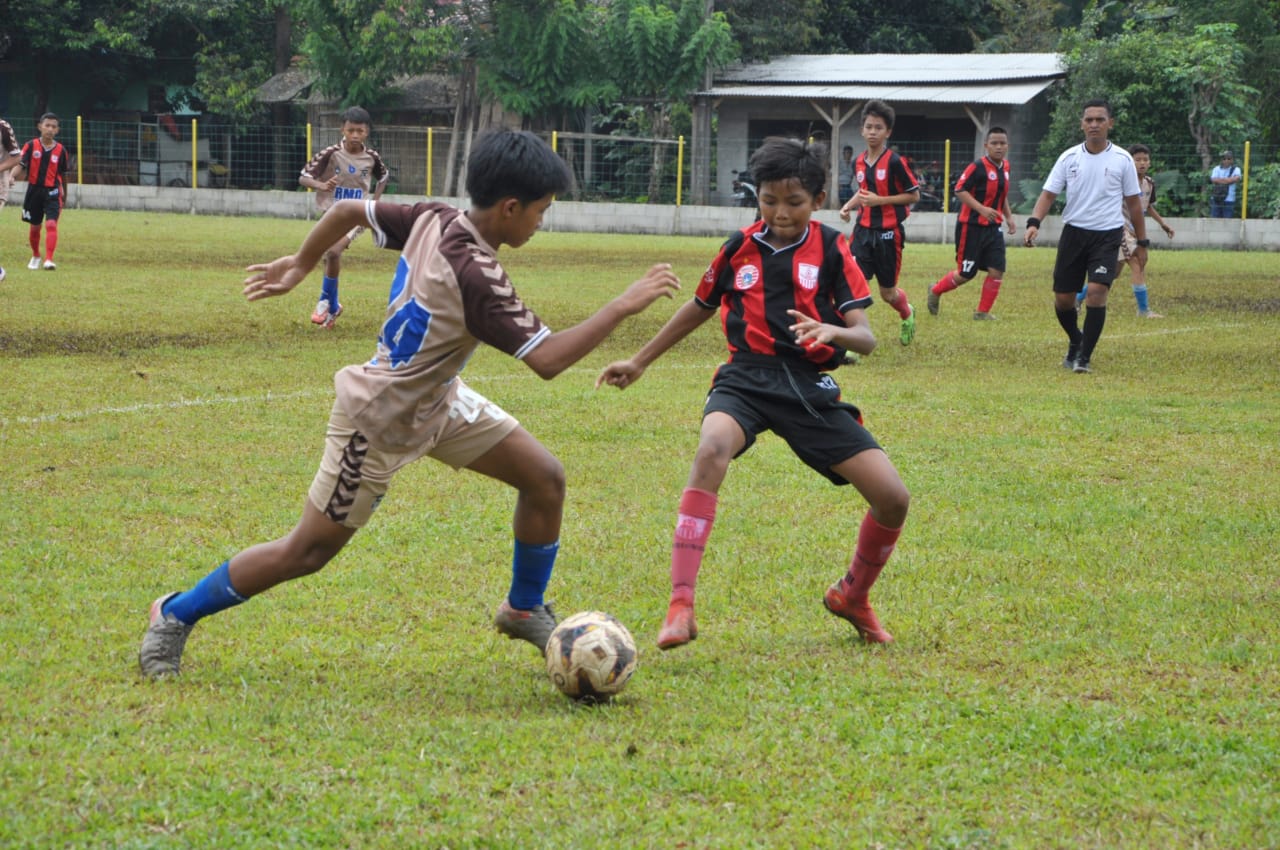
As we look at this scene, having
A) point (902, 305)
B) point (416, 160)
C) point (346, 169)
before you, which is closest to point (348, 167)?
point (346, 169)

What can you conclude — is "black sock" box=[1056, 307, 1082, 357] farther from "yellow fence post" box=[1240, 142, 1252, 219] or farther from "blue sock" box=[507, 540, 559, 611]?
"yellow fence post" box=[1240, 142, 1252, 219]

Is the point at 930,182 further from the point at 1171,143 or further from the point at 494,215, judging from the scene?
the point at 494,215

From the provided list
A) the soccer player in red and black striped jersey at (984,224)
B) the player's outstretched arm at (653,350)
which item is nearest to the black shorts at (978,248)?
the soccer player in red and black striped jersey at (984,224)

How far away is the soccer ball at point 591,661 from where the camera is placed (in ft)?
13.4

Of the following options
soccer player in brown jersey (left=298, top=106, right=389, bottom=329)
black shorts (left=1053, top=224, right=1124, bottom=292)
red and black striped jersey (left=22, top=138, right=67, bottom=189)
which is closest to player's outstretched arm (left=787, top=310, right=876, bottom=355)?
black shorts (left=1053, top=224, right=1124, bottom=292)

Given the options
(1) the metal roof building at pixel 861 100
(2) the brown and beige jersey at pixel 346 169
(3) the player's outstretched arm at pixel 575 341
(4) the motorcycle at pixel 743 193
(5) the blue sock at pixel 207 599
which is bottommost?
(5) the blue sock at pixel 207 599

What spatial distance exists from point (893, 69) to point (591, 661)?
34510mm

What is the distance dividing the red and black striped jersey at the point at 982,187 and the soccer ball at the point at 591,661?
1155 cm

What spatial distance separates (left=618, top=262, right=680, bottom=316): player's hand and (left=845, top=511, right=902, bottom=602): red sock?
1.17 m

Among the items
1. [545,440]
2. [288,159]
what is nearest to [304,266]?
[545,440]

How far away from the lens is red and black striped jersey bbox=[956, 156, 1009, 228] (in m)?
15.0

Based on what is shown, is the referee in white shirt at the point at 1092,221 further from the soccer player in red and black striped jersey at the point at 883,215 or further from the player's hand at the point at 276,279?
the player's hand at the point at 276,279

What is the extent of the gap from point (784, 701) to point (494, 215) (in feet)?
5.26

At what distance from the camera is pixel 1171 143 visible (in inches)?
1207
